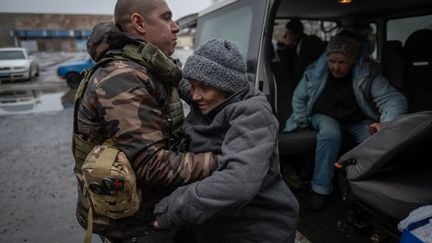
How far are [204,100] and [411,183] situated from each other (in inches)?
61.5

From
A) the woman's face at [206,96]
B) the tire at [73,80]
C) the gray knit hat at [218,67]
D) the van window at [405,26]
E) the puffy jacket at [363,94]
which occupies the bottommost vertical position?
the tire at [73,80]

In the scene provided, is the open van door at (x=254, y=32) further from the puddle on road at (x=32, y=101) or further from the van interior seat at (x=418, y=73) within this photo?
the puddle on road at (x=32, y=101)

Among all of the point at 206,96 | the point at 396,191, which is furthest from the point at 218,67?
the point at 396,191

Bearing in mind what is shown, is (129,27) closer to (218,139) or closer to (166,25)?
(166,25)

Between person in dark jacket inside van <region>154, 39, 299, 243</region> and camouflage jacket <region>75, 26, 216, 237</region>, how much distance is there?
9cm

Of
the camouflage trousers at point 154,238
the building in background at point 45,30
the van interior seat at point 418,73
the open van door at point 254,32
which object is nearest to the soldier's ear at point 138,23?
the camouflage trousers at point 154,238

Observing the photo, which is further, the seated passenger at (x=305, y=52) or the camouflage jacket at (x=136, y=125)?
the seated passenger at (x=305, y=52)

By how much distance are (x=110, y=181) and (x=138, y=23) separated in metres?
0.77

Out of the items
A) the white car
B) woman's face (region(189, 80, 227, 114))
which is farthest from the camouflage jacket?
the white car

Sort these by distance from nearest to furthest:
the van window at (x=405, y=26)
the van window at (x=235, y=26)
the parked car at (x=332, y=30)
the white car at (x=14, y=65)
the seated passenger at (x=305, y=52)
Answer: the parked car at (x=332, y=30), the van window at (x=235, y=26), the van window at (x=405, y=26), the seated passenger at (x=305, y=52), the white car at (x=14, y=65)

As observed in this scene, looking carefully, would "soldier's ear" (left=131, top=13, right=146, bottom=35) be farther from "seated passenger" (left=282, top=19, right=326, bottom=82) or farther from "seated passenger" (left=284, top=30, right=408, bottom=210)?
"seated passenger" (left=282, top=19, right=326, bottom=82)

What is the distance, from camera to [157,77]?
4.81 ft

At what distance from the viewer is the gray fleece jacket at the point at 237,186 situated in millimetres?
1264

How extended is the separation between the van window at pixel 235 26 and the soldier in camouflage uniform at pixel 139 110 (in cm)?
156
